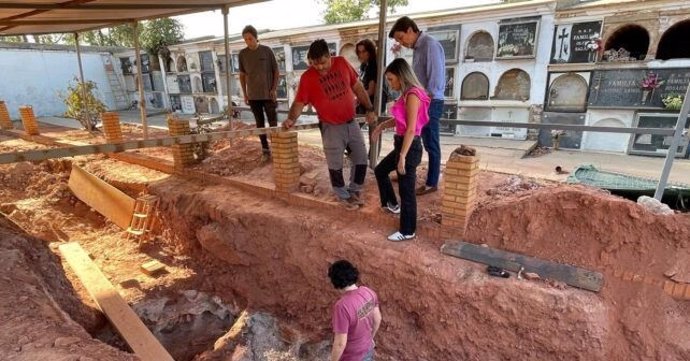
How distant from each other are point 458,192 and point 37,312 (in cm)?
361

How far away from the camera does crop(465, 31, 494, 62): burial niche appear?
11.3m

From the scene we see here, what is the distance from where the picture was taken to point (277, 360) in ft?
12.5

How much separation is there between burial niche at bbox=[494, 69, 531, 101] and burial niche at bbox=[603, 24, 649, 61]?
204cm

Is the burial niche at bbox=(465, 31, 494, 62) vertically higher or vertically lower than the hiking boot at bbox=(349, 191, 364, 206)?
higher

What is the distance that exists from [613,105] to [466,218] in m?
9.11

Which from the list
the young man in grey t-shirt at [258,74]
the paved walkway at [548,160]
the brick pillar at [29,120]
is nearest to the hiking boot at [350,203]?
the young man in grey t-shirt at [258,74]

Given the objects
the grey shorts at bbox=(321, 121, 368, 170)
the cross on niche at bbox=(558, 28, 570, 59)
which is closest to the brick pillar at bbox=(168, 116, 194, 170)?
the grey shorts at bbox=(321, 121, 368, 170)

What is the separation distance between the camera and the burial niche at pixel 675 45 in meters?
9.63

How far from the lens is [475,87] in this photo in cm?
1189

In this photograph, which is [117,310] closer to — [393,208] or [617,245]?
[393,208]

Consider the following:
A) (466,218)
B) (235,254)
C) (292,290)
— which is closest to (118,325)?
(235,254)

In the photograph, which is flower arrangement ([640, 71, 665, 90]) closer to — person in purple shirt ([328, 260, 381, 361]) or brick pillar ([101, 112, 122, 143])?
person in purple shirt ([328, 260, 381, 361])

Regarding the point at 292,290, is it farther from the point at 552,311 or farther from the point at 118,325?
the point at 552,311

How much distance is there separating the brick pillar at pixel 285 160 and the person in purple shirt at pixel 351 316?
2627mm
